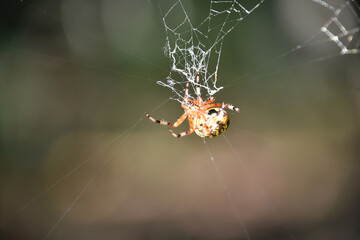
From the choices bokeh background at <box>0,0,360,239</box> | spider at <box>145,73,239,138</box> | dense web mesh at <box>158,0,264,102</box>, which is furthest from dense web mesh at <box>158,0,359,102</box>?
→ spider at <box>145,73,239,138</box>

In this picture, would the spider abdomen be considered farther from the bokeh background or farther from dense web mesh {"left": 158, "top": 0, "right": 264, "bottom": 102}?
the bokeh background

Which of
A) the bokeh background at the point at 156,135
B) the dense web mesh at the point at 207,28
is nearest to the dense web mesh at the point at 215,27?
the dense web mesh at the point at 207,28

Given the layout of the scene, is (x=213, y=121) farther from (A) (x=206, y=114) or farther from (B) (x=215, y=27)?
(B) (x=215, y=27)

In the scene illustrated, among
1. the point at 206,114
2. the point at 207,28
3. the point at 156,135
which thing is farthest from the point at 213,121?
the point at 156,135

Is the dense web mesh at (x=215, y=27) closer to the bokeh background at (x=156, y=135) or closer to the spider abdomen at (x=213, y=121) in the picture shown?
the bokeh background at (x=156, y=135)

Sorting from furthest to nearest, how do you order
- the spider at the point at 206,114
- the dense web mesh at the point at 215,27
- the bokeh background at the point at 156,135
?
the bokeh background at the point at 156,135 → the dense web mesh at the point at 215,27 → the spider at the point at 206,114
